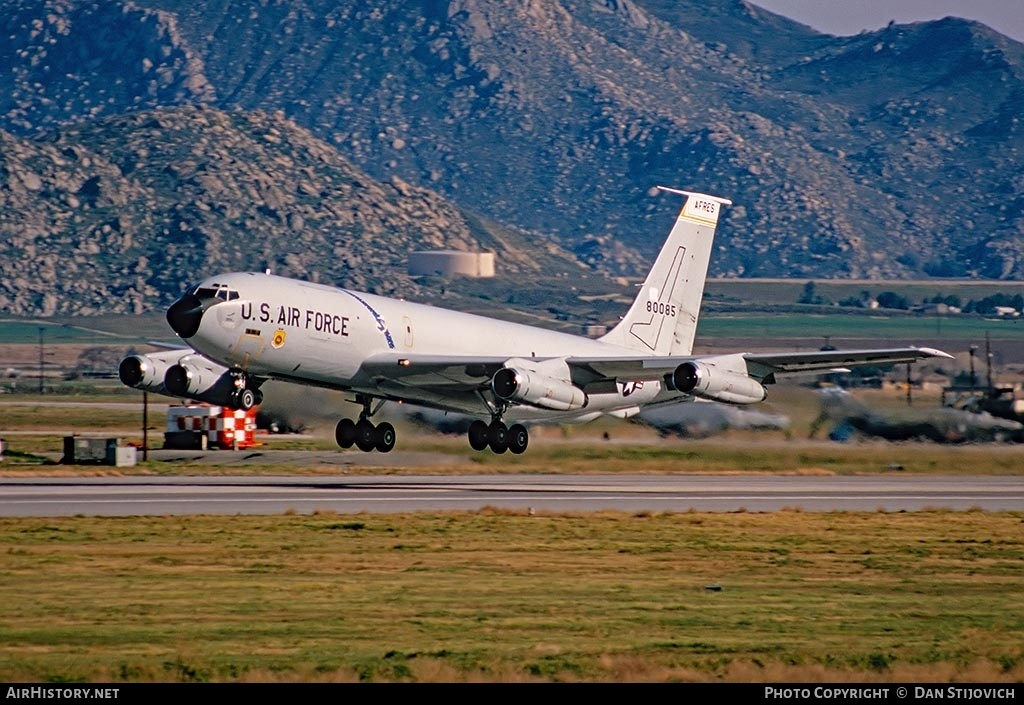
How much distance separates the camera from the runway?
47438 mm

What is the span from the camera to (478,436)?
5584 centimetres

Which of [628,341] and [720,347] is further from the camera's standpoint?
[720,347]

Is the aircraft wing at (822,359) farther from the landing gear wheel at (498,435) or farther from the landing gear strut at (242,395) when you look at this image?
the landing gear strut at (242,395)

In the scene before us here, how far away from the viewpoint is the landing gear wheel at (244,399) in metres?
49.6

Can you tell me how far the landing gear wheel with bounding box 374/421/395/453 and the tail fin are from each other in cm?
1111

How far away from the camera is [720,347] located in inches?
6654

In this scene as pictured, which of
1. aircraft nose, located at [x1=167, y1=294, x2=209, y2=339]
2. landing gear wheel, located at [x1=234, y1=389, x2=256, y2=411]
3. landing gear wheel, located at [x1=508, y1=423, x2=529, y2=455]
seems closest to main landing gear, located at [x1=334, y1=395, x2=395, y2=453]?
landing gear wheel, located at [x1=508, y1=423, x2=529, y2=455]

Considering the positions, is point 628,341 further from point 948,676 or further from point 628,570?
point 948,676

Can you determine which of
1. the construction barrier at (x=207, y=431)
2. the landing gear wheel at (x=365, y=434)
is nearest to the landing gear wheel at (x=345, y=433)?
the landing gear wheel at (x=365, y=434)

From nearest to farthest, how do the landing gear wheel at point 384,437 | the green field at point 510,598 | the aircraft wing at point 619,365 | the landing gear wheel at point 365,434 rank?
the green field at point 510,598
the aircraft wing at point 619,365
the landing gear wheel at point 365,434
the landing gear wheel at point 384,437

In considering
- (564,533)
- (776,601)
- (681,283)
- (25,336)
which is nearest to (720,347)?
(25,336)

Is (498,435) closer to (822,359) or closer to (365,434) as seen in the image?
(365,434)

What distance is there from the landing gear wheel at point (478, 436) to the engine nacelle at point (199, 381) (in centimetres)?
824
